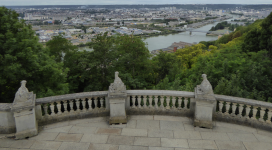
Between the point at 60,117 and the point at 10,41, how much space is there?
6697 mm

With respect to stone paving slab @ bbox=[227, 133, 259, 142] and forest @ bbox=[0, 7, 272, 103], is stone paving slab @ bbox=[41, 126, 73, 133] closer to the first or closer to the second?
stone paving slab @ bbox=[227, 133, 259, 142]

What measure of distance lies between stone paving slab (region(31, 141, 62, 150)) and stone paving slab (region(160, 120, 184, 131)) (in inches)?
100.0

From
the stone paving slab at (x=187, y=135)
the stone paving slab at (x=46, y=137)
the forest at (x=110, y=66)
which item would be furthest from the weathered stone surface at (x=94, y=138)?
the forest at (x=110, y=66)

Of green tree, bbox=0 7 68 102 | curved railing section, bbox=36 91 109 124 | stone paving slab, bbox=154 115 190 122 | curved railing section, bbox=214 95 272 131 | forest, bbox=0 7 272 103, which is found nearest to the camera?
curved railing section, bbox=214 95 272 131

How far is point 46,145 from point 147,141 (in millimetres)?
2290

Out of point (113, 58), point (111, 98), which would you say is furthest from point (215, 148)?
point (113, 58)

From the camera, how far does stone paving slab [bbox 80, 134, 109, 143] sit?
4984 mm

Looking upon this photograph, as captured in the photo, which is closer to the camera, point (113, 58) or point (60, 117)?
point (60, 117)

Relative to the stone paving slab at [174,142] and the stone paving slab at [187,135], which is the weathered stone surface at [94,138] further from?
the stone paving slab at [187,135]

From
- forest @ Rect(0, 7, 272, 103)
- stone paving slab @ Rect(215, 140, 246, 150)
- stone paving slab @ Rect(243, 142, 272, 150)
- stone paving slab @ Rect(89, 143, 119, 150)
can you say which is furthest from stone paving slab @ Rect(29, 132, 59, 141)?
forest @ Rect(0, 7, 272, 103)

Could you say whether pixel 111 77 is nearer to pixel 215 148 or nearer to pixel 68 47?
pixel 68 47

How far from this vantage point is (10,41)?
1038 centimetres

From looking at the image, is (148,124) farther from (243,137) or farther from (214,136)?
(243,137)

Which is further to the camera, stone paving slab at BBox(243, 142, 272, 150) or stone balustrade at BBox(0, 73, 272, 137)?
stone balustrade at BBox(0, 73, 272, 137)
